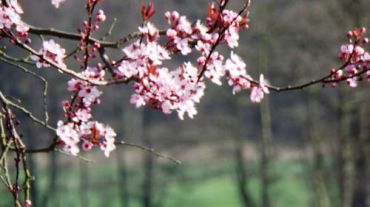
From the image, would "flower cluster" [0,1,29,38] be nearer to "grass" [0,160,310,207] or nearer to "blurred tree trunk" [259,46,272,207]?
"blurred tree trunk" [259,46,272,207]

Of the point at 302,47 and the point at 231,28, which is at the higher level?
the point at 302,47

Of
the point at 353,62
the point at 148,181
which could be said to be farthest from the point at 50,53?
the point at 148,181

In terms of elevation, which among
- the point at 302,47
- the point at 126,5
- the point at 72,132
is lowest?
the point at 72,132

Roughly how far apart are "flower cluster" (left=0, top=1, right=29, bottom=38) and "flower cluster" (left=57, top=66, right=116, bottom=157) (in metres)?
0.45

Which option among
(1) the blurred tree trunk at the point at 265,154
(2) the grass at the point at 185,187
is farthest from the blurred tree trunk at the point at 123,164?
(1) the blurred tree trunk at the point at 265,154

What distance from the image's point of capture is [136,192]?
3431 centimetres

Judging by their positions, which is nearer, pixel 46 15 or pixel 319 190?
pixel 319 190

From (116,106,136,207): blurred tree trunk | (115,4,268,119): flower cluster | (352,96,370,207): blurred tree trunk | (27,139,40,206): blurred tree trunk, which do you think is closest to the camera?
(115,4,268,119): flower cluster

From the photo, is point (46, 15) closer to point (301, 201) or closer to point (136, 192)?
point (136, 192)

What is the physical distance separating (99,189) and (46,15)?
1313cm

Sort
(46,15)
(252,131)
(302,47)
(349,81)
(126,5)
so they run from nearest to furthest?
(349,81)
(302,47)
(46,15)
(126,5)
(252,131)

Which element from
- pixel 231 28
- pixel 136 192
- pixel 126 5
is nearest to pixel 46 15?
pixel 126 5

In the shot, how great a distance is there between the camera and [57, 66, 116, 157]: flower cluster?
4.19 metres

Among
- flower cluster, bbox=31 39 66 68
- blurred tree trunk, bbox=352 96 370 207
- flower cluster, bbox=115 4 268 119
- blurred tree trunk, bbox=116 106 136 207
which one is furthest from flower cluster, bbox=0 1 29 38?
blurred tree trunk, bbox=116 106 136 207
